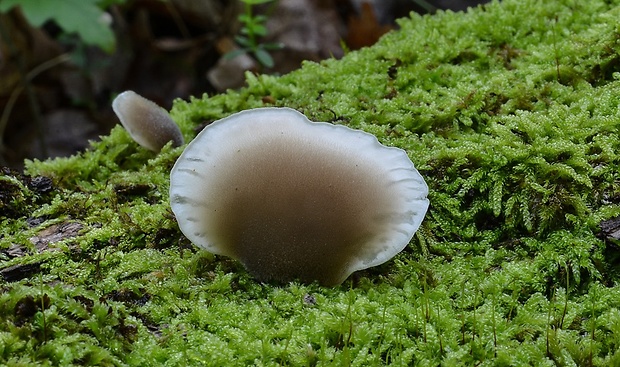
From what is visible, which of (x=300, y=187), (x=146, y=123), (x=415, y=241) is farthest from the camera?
(x=146, y=123)

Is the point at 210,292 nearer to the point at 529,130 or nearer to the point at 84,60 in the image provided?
the point at 529,130

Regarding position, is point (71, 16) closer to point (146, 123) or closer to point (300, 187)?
point (146, 123)

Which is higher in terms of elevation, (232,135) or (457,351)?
(232,135)

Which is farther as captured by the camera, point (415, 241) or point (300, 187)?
point (415, 241)

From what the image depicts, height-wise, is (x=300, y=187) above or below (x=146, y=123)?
above

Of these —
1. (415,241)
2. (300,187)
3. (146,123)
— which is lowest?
(415,241)

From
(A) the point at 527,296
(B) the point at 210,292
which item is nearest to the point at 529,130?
(A) the point at 527,296

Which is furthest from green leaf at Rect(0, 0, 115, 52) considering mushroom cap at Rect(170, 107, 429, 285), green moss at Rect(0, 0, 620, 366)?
mushroom cap at Rect(170, 107, 429, 285)

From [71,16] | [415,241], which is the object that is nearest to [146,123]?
[415,241]

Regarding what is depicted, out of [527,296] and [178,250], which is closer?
[527,296]
